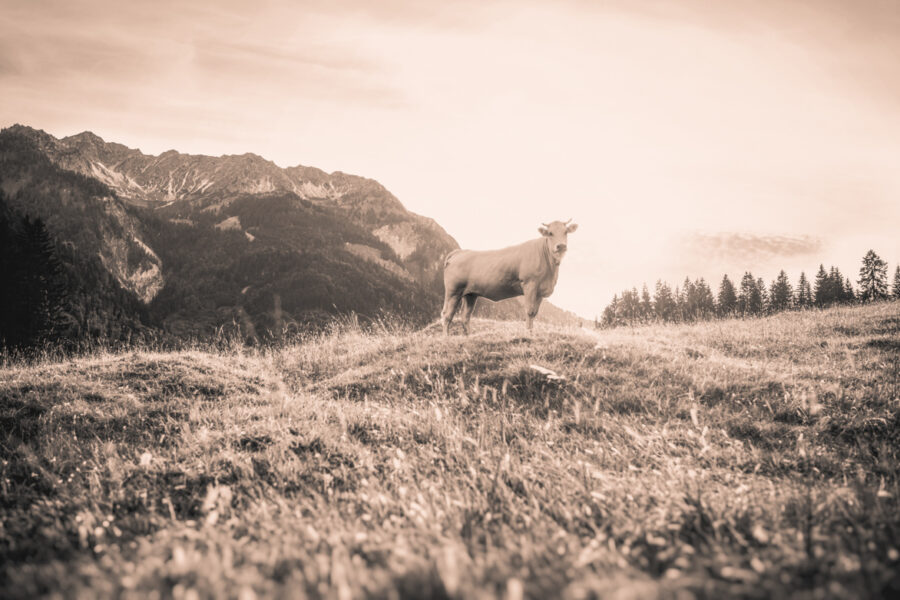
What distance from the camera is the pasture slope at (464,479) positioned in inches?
59.2

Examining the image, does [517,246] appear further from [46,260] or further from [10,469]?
[46,260]

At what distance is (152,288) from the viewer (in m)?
188

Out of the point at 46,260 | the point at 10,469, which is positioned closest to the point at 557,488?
the point at 10,469

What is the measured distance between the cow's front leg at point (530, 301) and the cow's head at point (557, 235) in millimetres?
1151

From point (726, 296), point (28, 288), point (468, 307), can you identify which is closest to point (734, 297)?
point (726, 296)

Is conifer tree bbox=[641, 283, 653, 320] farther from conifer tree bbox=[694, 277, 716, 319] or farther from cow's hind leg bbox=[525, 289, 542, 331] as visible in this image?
cow's hind leg bbox=[525, 289, 542, 331]

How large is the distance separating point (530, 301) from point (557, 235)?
2.13m

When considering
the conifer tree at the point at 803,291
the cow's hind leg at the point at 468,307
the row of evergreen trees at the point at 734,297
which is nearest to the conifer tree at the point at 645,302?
the row of evergreen trees at the point at 734,297

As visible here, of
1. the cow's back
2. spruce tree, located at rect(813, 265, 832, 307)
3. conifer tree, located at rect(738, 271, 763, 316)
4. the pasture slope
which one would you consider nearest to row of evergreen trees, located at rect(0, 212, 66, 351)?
the cow's back

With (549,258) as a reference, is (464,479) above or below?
below

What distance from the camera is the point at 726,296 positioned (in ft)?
207

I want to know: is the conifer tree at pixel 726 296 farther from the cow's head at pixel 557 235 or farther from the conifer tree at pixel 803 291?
the cow's head at pixel 557 235

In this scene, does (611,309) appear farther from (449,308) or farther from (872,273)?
(449,308)

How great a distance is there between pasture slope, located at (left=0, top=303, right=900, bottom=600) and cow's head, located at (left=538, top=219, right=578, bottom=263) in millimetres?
3627
